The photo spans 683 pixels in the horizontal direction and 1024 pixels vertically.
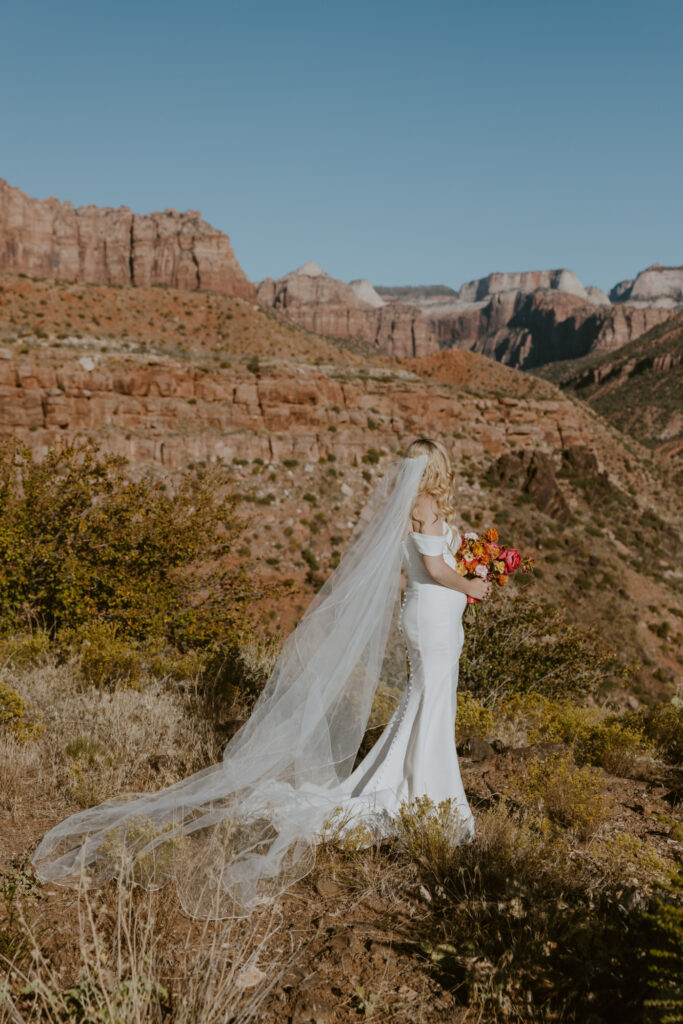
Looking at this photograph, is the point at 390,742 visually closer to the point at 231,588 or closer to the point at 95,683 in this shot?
the point at 95,683

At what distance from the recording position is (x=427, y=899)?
259cm

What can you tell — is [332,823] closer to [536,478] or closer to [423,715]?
[423,715]

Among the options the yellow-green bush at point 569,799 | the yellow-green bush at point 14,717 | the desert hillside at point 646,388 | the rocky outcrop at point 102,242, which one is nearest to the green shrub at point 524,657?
the yellow-green bush at point 569,799

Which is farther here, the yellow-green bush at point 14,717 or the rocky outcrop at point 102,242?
the rocky outcrop at point 102,242

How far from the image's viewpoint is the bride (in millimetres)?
2883

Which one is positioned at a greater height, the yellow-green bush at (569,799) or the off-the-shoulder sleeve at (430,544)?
the off-the-shoulder sleeve at (430,544)

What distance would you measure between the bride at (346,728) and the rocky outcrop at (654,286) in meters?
201

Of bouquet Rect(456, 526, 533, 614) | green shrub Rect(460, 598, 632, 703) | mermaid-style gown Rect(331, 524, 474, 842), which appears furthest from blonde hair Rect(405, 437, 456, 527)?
green shrub Rect(460, 598, 632, 703)

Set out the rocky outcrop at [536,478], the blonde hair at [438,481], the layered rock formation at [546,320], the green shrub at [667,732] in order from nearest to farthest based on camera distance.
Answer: the blonde hair at [438,481], the green shrub at [667,732], the rocky outcrop at [536,478], the layered rock formation at [546,320]

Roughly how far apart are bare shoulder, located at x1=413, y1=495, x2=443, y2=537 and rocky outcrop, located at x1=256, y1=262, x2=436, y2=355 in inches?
4727

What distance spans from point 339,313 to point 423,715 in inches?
5269

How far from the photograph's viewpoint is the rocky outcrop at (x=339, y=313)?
12975 cm

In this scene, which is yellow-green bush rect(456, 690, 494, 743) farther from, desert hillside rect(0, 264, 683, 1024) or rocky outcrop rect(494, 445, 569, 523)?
rocky outcrop rect(494, 445, 569, 523)

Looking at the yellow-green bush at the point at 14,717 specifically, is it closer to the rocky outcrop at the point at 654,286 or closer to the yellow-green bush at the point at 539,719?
the yellow-green bush at the point at 539,719
